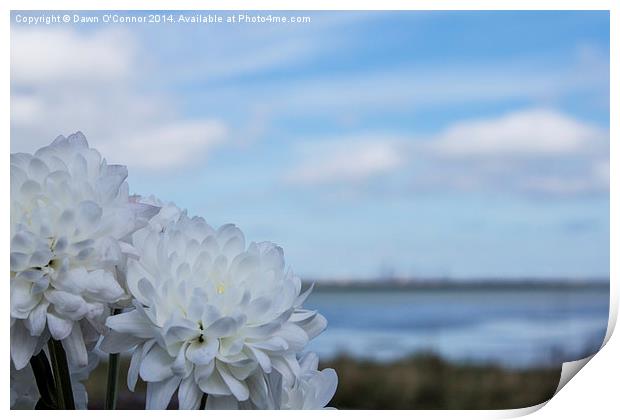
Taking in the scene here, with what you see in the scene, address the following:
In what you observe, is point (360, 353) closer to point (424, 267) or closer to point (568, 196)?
point (424, 267)

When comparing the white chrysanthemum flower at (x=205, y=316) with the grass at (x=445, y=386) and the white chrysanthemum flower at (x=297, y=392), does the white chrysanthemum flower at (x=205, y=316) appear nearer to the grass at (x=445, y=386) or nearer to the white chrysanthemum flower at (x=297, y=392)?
the white chrysanthemum flower at (x=297, y=392)

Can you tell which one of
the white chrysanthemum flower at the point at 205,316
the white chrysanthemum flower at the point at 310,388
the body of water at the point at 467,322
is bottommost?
the body of water at the point at 467,322

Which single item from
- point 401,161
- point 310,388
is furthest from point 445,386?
point 310,388

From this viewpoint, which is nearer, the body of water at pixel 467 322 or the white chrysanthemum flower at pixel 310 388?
the white chrysanthemum flower at pixel 310 388

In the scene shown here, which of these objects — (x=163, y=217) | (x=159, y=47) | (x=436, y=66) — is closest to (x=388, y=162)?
(x=436, y=66)

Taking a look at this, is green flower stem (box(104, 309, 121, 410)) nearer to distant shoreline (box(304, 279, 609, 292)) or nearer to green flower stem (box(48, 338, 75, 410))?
green flower stem (box(48, 338, 75, 410))

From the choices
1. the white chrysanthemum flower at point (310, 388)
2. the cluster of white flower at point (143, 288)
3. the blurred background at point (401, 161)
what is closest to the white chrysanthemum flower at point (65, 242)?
the cluster of white flower at point (143, 288)
